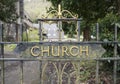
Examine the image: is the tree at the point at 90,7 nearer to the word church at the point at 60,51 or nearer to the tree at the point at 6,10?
the word church at the point at 60,51

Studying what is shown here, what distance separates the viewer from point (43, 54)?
531cm

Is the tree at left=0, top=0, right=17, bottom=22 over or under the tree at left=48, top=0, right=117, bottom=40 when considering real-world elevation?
over

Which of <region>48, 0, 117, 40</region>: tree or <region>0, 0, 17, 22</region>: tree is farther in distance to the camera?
<region>0, 0, 17, 22</region>: tree

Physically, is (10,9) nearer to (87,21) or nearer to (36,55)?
(87,21)

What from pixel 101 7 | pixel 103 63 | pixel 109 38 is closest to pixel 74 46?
pixel 109 38

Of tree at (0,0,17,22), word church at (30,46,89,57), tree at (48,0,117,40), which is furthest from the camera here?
tree at (0,0,17,22)

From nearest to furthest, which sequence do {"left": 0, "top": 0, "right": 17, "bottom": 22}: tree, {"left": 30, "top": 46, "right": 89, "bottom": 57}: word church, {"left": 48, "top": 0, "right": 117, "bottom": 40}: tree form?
{"left": 30, "top": 46, "right": 89, "bottom": 57}: word church
{"left": 48, "top": 0, "right": 117, "bottom": 40}: tree
{"left": 0, "top": 0, "right": 17, "bottom": 22}: tree

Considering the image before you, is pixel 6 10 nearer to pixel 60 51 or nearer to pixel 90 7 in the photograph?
pixel 90 7

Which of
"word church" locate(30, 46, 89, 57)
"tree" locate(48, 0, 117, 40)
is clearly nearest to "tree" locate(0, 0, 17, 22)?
"tree" locate(48, 0, 117, 40)

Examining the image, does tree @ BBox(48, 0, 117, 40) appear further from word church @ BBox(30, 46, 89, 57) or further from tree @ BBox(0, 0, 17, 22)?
tree @ BBox(0, 0, 17, 22)

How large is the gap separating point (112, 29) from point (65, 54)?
6.39ft

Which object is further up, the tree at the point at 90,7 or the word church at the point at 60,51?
the tree at the point at 90,7

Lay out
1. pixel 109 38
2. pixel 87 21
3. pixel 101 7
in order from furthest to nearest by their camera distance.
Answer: pixel 87 21 < pixel 101 7 < pixel 109 38

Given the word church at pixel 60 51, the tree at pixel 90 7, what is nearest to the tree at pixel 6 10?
the tree at pixel 90 7
